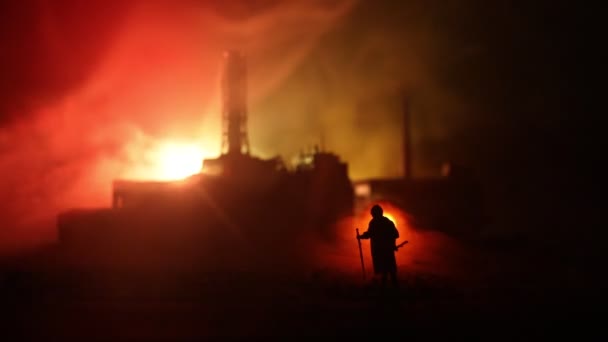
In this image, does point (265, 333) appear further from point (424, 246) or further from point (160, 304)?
point (424, 246)

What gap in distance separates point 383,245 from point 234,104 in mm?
30267

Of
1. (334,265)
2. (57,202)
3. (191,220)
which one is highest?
(57,202)

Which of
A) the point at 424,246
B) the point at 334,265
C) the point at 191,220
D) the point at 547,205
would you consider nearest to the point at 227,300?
the point at 334,265

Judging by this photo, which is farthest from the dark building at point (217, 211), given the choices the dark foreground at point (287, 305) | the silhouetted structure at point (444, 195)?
the dark foreground at point (287, 305)

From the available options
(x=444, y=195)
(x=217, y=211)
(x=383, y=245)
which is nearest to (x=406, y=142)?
(x=444, y=195)

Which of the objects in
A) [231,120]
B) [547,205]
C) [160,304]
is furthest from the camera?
[547,205]

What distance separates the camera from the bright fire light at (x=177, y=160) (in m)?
42.4

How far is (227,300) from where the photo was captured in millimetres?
11500

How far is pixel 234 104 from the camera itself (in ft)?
133

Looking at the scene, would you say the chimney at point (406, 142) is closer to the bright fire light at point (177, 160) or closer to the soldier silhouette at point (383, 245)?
the bright fire light at point (177, 160)

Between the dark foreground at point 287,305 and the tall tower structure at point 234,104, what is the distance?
25704 mm

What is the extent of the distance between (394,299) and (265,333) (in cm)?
374

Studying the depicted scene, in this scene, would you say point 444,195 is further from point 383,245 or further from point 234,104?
point 383,245

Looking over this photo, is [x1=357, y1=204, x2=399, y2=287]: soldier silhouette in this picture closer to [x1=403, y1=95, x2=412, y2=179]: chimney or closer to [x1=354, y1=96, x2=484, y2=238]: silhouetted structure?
[x1=354, y1=96, x2=484, y2=238]: silhouetted structure
